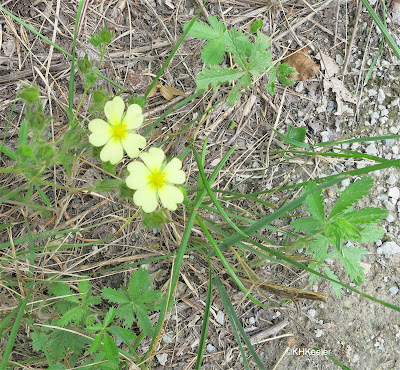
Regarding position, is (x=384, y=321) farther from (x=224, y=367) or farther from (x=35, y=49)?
(x=35, y=49)

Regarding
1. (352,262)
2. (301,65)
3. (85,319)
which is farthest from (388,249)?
(85,319)

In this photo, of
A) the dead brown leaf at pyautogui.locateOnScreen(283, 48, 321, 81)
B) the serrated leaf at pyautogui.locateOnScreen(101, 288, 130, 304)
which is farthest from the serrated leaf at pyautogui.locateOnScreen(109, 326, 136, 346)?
the dead brown leaf at pyautogui.locateOnScreen(283, 48, 321, 81)

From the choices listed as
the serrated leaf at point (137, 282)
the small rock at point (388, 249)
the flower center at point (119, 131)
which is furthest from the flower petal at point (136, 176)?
the small rock at point (388, 249)

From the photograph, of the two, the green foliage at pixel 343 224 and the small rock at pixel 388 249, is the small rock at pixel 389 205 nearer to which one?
the small rock at pixel 388 249

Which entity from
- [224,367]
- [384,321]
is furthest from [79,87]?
[384,321]

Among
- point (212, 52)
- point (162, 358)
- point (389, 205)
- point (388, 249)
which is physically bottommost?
point (162, 358)

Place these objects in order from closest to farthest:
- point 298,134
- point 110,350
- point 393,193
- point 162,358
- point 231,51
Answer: point 110,350
point 231,51
point 162,358
point 298,134
point 393,193

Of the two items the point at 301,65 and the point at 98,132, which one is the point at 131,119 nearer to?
the point at 98,132
